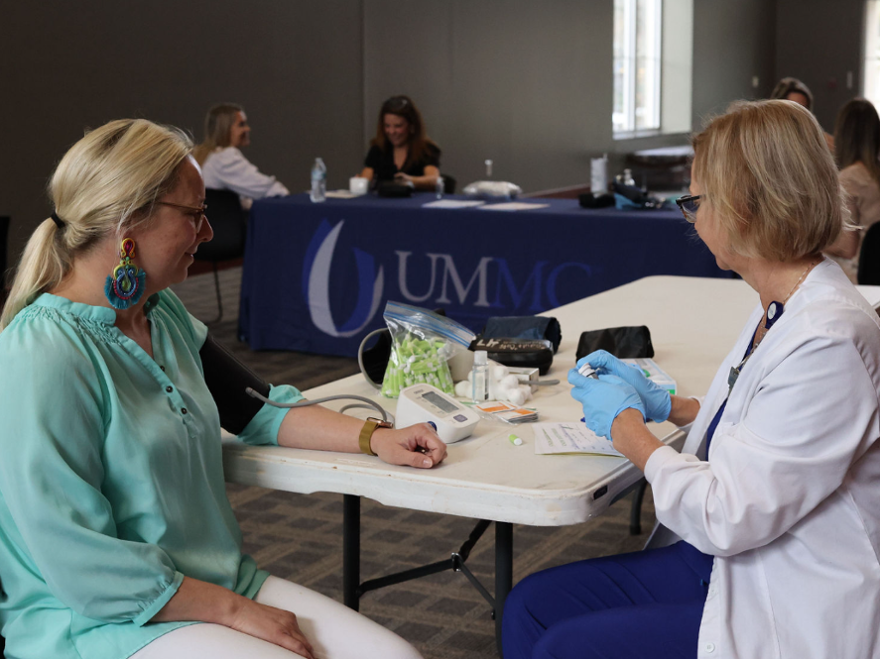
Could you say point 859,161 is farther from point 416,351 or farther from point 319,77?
point 319,77

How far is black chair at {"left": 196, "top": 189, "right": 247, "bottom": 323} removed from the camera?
18.0 feet

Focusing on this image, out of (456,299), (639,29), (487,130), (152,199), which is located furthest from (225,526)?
(639,29)

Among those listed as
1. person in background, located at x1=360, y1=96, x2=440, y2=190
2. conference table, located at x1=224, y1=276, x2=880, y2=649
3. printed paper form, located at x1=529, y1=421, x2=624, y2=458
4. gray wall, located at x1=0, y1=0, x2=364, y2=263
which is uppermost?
gray wall, located at x1=0, y1=0, x2=364, y2=263

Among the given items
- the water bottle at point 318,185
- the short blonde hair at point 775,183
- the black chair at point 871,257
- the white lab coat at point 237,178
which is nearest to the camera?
the short blonde hair at point 775,183

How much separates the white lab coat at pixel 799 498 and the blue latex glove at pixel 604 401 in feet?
0.59

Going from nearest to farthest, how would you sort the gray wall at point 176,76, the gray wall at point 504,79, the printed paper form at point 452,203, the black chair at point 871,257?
the black chair at point 871,257, the printed paper form at point 452,203, the gray wall at point 176,76, the gray wall at point 504,79

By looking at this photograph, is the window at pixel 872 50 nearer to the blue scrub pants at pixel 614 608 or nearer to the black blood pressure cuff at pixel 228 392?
the blue scrub pants at pixel 614 608

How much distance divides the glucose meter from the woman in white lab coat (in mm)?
216

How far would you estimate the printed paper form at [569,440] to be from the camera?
1.52m

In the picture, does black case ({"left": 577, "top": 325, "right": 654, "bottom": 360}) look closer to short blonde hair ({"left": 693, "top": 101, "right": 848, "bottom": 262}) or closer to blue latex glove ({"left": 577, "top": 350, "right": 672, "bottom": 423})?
blue latex glove ({"left": 577, "top": 350, "right": 672, "bottom": 423})

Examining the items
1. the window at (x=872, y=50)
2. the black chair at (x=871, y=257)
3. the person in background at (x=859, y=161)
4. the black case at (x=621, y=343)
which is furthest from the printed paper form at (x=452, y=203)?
the window at (x=872, y=50)

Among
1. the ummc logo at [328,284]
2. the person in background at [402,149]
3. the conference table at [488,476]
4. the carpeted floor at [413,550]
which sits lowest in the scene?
the carpeted floor at [413,550]

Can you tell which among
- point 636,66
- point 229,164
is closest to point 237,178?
point 229,164

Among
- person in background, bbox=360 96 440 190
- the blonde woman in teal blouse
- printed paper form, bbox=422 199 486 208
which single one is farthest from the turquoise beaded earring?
person in background, bbox=360 96 440 190
